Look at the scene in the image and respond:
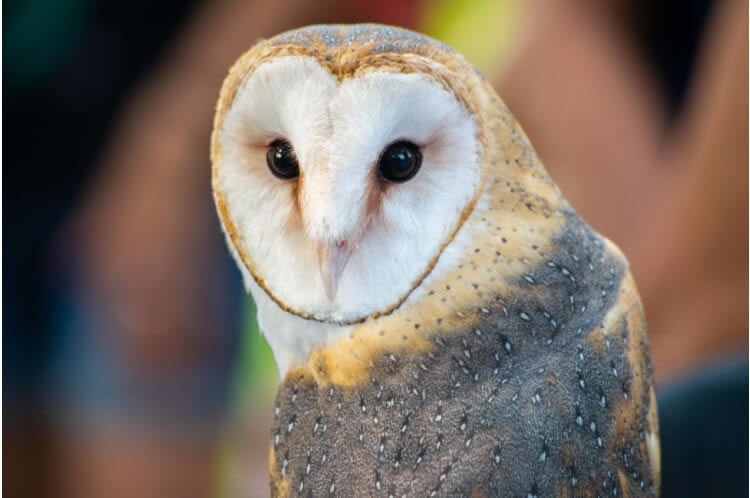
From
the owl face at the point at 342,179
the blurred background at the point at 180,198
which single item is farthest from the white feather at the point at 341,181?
the blurred background at the point at 180,198

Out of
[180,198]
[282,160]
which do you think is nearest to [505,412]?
[282,160]

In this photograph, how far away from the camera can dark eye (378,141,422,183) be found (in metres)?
0.47

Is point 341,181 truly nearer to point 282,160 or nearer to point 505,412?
point 282,160

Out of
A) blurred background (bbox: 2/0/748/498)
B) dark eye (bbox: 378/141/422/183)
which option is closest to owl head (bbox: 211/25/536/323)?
dark eye (bbox: 378/141/422/183)

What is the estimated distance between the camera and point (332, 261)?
471 mm

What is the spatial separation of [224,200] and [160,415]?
106cm

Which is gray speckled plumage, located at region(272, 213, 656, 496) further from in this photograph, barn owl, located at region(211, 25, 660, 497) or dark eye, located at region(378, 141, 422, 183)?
dark eye, located at region(378, 141, 422, 183)

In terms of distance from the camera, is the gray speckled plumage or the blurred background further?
the blurred background

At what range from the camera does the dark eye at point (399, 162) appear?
47 centimetres

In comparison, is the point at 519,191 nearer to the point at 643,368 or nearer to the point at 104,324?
the point at 643,368

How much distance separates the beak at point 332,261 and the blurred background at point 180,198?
0.84 meters

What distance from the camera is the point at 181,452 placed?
1.49 m

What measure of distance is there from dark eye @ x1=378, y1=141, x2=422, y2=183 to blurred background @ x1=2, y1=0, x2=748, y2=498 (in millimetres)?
801

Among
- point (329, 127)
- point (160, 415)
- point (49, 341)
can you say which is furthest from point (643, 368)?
point (49, 341)
